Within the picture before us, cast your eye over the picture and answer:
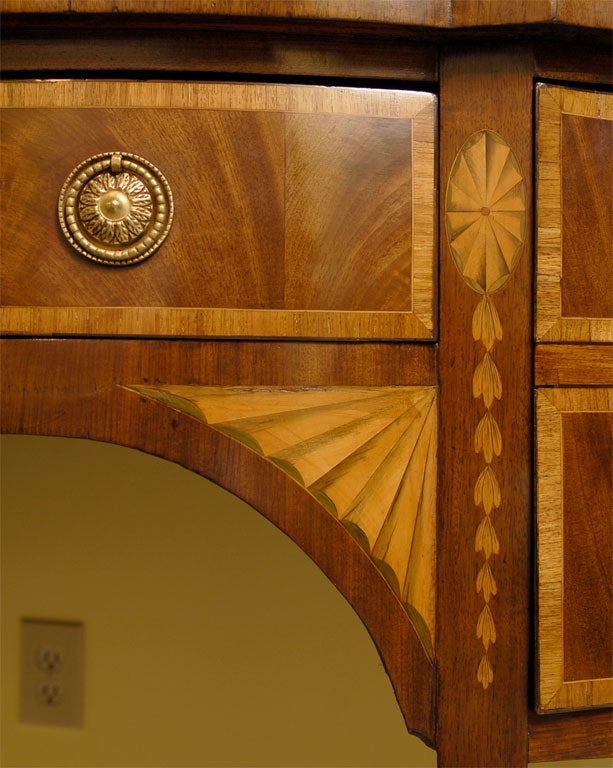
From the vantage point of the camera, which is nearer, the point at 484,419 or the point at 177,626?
the point at 484,419

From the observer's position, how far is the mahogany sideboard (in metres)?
0.39

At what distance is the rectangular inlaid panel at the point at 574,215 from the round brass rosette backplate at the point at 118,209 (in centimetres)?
21

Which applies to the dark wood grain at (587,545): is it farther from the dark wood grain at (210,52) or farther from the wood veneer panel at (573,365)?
the dark wood grain at (210,52)

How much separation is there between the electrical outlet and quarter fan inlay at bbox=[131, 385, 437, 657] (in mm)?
462

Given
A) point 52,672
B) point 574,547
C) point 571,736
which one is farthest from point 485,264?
point 52,672

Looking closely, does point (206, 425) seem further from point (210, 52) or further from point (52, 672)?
point (52, 672)

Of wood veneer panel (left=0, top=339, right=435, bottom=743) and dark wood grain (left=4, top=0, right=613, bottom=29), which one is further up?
dark wood grain (left=4, top=0, right=613, bottom=29)

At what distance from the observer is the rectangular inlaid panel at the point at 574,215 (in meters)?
0.40

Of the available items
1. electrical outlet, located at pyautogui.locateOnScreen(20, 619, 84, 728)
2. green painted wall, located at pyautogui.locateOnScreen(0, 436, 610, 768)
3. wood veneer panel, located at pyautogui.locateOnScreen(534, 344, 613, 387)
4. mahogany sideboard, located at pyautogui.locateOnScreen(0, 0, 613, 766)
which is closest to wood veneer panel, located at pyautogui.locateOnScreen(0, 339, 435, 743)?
mahogany sideboard, located at pyautogui.locateOnScreen(0, 0, 613, 766)

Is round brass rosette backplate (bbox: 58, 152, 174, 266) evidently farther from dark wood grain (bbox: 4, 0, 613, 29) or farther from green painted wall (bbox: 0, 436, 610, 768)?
green painted wall (bbox: 0, 436, 610, 768)

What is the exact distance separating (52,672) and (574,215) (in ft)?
2.24

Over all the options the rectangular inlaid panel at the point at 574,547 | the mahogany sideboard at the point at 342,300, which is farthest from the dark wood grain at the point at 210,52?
the rectangular inlaid panel at the point at 574,547

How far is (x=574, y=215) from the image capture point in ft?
1.32

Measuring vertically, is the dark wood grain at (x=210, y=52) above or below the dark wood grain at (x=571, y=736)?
above
